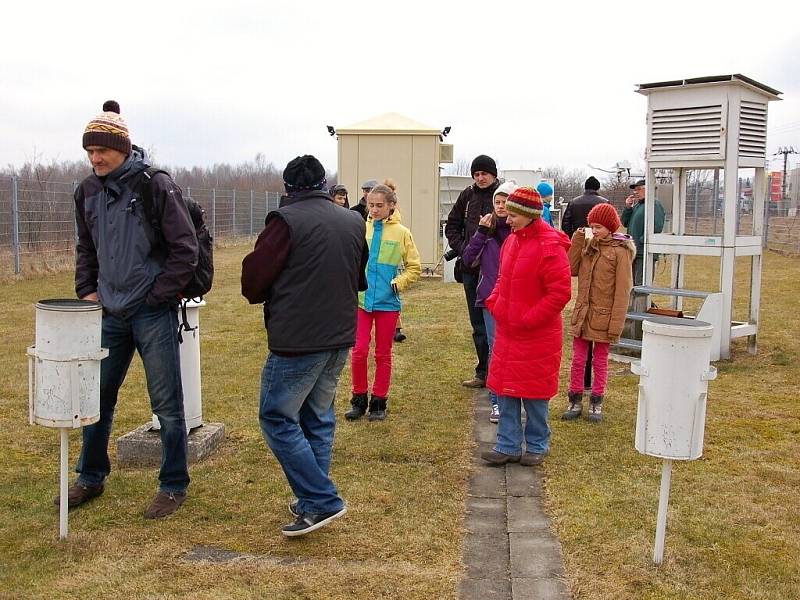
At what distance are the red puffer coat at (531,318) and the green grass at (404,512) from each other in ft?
1.99

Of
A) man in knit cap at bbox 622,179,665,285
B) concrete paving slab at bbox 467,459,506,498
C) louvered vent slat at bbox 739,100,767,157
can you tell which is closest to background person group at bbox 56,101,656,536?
concrete paving slab at bbox 467,459,506,498

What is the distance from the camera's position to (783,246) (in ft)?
90.6

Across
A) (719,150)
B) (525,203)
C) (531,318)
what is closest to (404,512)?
(531,318)

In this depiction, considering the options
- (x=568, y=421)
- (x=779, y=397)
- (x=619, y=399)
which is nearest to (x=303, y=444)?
(x=568, y=421)

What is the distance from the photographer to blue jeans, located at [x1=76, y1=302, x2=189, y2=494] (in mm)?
4617

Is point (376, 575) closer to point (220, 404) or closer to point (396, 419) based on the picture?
point (396, 419)

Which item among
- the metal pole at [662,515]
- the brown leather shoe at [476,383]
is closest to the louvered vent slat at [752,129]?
the brown leather shoe at [476,383]

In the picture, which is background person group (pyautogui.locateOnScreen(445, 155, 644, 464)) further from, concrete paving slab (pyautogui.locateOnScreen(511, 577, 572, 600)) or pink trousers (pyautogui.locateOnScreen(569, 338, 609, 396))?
concrete paving slab (pyautogui.locateOnScreen(511, 577, 572, 600))

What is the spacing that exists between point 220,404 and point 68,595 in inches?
137

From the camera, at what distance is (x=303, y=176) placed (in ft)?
14.2

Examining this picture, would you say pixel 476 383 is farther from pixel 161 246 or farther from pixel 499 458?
pixel 161 246

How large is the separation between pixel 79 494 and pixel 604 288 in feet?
13.1

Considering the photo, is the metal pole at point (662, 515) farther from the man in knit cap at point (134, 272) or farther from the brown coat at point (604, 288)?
the brown coat at point (604, 288)

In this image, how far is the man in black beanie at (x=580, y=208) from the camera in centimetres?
1011
